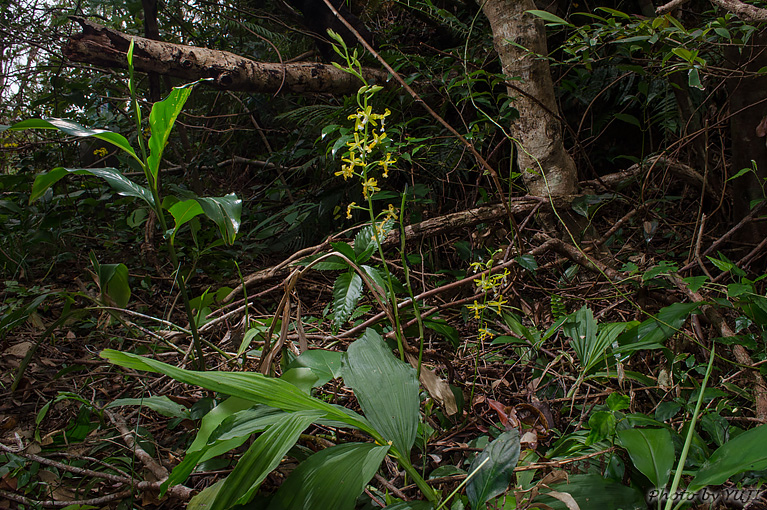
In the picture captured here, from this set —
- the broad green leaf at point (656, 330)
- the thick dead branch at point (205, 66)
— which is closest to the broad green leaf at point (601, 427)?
the broad green leaf at point (656, 330)

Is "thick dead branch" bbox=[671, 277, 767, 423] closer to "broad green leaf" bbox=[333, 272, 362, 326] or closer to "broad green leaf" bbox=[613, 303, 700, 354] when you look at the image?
"broad green leaf" bbox=[613, 303, 700, 354]

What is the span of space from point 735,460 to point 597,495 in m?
0.17

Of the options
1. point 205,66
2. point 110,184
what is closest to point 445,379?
point 110,184

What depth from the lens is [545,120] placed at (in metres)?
1.67

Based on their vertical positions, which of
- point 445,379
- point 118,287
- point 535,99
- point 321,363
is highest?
point 535,99

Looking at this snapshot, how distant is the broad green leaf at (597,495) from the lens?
0.60 metres

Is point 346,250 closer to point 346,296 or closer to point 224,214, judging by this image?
point 346,296

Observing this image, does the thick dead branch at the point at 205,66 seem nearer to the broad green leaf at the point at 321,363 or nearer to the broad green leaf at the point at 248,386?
the broad green leaf at the point at 321,363

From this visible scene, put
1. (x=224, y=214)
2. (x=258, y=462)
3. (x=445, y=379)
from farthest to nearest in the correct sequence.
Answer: (x=445, y=379) → (x=224, y=214) → (x=258, y=462)

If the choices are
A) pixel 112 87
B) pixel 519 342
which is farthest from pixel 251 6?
pixel 519 342

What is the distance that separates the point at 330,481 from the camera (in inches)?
22.6

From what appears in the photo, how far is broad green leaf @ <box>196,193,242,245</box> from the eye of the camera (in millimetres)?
884

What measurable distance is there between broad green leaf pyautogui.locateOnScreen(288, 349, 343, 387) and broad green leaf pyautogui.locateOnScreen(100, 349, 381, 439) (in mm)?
154

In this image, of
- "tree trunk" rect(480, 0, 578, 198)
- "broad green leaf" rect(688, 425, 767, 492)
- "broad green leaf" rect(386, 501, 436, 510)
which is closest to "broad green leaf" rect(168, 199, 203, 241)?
"broad green leaf" rect(386, 501, 436, 510)
